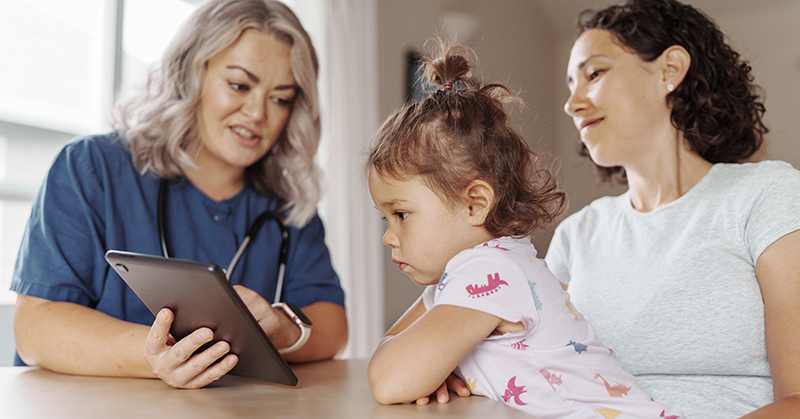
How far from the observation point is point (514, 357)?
31.9 inches

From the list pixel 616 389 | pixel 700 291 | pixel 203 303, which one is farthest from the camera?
pixel 700 291

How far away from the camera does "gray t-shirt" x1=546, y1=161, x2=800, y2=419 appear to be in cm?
101

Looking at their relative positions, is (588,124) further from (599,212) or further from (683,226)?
(683,226)

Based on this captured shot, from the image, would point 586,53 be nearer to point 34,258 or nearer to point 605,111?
point 605,111

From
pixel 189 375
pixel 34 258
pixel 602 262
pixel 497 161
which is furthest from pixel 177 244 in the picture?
pixel 602 262

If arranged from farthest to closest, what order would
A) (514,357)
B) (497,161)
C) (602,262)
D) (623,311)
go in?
(602,262) < (623,311) < (497,161) < (514,357)

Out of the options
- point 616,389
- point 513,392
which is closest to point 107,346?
point 513,392

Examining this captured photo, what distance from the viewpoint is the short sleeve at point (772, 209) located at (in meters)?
0.97

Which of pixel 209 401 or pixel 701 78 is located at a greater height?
pixel 701 78

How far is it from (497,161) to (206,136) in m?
0.84

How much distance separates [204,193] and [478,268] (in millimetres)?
867

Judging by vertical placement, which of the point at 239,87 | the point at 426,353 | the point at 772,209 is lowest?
the point at 426,353

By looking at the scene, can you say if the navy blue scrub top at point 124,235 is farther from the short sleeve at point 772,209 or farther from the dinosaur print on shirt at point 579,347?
the short sleeve at point 772,209

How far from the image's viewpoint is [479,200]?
3.07 ft
